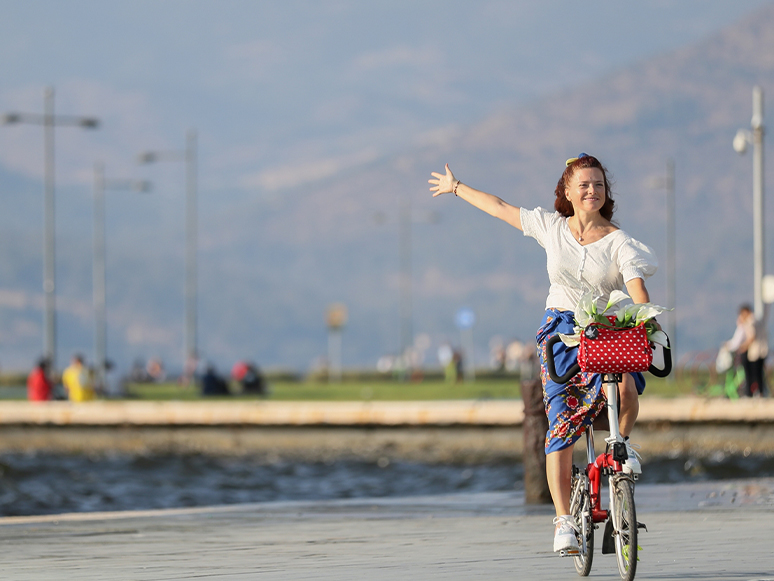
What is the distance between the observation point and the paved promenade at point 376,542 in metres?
6.66

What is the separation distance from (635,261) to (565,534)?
1.23 metres

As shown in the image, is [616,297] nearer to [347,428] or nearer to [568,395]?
[568,395]

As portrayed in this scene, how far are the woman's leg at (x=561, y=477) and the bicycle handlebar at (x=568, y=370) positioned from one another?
15.8 inches

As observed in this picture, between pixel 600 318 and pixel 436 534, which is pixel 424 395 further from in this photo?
pixel 600 318

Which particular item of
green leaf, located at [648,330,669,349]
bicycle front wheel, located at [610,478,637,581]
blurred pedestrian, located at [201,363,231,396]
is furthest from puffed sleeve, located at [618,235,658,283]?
blurred pedestrian, located at [201,363,231,396]

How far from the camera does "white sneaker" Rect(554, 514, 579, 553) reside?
21.1 ft

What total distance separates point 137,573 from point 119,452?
16.4m

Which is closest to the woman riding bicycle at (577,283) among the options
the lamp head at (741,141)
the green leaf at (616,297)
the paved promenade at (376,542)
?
the green leaf at (616,297)

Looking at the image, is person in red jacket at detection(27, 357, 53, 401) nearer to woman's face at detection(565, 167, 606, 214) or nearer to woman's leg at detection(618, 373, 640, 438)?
woman's face at detection(565, 167, 606, 214)

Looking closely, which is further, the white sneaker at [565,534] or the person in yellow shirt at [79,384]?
the person in yellow shirt at [79,384]

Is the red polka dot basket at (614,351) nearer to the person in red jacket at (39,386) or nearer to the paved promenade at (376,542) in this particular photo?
the paved promenade at (376,542)

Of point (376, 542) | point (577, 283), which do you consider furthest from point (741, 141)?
point (577, 283)

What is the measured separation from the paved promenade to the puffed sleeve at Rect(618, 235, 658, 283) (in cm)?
131

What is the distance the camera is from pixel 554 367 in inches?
253
